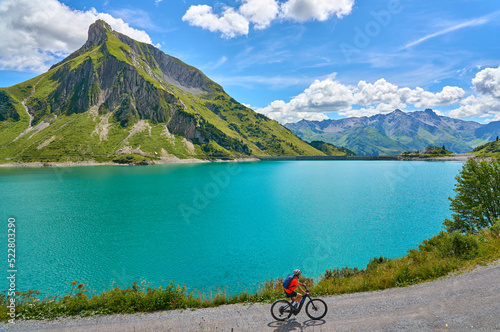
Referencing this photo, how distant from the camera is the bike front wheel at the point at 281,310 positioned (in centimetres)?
1527

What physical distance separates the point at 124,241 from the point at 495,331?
49.4 metres

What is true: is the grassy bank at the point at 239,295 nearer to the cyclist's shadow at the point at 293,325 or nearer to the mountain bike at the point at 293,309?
the mountain bike at the point at 293,309

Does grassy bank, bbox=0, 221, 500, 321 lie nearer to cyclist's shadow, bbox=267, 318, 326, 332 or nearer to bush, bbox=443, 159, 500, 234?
cyclist's shadow, bbox=267, 318, 326, 332

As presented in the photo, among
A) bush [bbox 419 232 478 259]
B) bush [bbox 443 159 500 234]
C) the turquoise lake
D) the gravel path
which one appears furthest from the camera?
bush [bbox 443 159 500 234]

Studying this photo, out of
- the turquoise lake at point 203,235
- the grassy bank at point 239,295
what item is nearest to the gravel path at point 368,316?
the grassy bank at point 239,295

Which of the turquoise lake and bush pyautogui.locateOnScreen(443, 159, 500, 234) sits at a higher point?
bush pyautogui.locateOnScreen(443, 159, 500, 234)

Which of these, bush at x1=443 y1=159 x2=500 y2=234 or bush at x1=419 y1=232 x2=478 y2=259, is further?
bush at x1=443 y1=159 x2=500 y2=234

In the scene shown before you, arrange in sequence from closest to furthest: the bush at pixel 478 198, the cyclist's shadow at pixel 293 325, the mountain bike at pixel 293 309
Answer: the cyclist's shadow at pixel 293 325 < the mountain bike at pixel 293 309 < the bush at pixel 478 198

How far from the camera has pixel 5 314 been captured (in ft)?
55.2

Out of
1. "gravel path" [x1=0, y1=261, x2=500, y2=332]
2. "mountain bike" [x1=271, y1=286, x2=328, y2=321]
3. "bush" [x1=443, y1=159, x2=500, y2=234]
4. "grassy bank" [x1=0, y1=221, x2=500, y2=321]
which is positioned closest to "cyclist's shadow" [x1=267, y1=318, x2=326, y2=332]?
"gravel path" [x1=0, y1=261, x2=500, y2=332]

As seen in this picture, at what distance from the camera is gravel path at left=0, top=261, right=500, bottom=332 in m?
14.1

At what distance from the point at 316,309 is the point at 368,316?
10.9 ft

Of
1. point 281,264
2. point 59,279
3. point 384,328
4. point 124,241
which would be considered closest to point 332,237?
point 281,264

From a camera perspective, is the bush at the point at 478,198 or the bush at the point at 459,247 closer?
the bush at the point at 459,247
